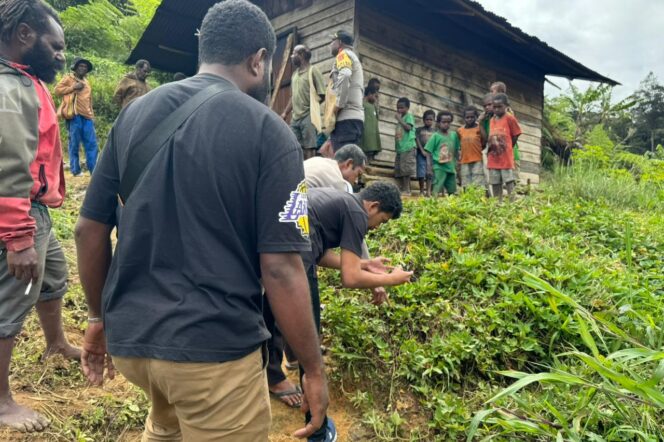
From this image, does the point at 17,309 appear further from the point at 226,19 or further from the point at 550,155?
the point at 550,155

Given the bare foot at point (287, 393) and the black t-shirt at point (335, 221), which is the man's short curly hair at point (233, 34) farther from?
the bare foot at point (287, 393)

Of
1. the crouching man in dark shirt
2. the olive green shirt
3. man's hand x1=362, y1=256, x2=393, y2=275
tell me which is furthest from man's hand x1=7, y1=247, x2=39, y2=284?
the olive green shirt

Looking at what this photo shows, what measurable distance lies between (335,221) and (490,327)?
1.17m

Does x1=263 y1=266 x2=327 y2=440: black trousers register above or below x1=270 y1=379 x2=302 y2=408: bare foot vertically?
above

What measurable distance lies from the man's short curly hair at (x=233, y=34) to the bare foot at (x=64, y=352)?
7.34ft

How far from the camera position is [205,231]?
1.25m

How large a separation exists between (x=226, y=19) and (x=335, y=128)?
4455mm

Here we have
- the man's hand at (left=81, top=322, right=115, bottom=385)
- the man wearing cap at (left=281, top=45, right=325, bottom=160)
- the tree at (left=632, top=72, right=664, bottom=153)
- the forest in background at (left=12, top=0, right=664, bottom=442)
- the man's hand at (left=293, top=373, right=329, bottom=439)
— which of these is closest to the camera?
the man's hand at (left=293, top=373, right=329, bottom=439)

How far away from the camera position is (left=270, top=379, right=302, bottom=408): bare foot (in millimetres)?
2867

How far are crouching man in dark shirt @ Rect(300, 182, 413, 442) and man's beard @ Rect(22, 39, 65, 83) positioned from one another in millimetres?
1443

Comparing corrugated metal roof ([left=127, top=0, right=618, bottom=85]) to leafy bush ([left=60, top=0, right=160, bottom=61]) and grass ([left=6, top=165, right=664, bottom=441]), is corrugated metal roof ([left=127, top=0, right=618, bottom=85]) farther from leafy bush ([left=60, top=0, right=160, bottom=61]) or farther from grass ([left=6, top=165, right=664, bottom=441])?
grass ([left=6, top=165, right=664, bottom=441])

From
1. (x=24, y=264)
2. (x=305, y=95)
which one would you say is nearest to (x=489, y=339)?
(x=24, y=264)

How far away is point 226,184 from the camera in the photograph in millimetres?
1262

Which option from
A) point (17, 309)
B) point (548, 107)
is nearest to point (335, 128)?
point (17, 309)
